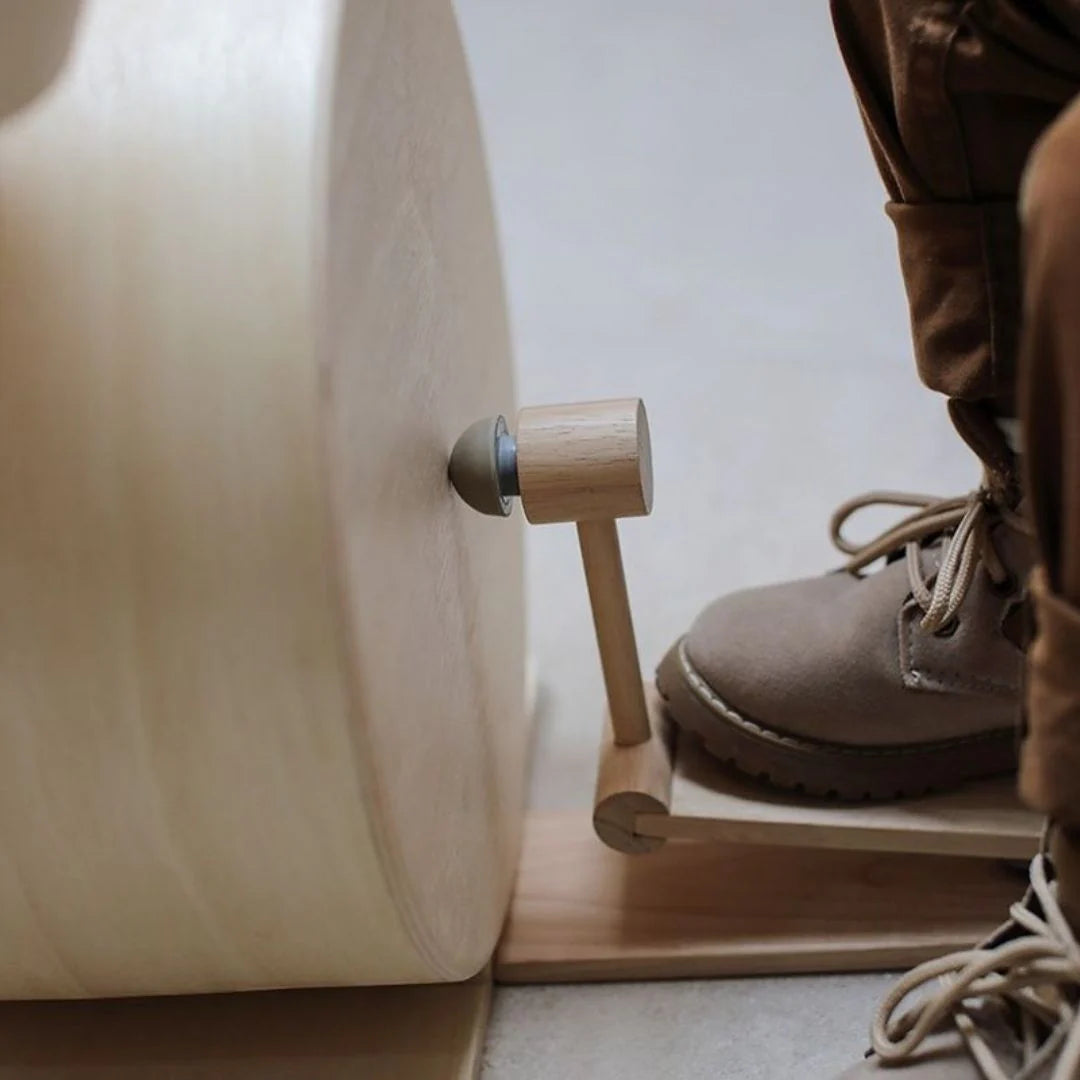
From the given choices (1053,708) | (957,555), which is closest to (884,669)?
(957,555)

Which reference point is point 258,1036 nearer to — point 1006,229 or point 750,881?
point 750,881

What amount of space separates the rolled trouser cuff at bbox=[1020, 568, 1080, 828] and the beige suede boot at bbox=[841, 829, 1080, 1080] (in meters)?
0.06

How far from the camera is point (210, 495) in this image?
43 centimetres

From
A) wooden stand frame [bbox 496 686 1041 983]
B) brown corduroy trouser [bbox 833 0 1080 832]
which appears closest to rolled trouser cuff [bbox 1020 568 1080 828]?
brown corduroy trouser [bbox 833 0 1080 832]

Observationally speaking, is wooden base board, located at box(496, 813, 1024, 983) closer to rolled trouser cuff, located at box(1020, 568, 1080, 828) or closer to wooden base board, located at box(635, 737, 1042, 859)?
wooden base board, located at box(635, 737, 1042, 859)

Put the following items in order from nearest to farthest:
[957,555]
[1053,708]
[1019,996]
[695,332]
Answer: [1053,708] < [1019,996] < [957,555] < [695,332]

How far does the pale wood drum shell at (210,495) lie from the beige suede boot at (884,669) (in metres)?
0.21

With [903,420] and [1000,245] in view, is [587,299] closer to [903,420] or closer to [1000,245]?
[903,420]

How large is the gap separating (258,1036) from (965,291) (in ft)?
1.43

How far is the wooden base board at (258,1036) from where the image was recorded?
64 cm

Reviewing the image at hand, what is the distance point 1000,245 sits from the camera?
1.73 ft

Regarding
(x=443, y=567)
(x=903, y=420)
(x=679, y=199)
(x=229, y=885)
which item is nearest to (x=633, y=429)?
(x=443, y=567)

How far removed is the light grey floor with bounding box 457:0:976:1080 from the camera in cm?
67

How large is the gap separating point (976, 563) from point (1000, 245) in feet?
0.51
